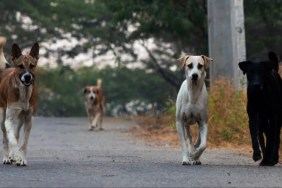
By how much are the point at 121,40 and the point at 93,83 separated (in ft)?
56.9

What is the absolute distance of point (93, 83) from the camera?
65.9m

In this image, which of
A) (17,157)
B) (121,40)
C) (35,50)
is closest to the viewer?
(17,157)

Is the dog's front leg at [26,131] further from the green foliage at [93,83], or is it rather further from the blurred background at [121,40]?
the green foliage at [93,83]

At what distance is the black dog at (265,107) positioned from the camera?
1205 centimetres

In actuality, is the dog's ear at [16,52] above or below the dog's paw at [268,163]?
above

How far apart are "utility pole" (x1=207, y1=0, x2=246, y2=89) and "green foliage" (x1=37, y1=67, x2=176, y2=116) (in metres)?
32.8

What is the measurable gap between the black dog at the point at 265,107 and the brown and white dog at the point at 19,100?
298 centimetres

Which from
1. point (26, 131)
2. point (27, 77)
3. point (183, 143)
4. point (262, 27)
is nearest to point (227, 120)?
point (183, 143)

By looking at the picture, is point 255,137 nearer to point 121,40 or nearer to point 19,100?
point 19,100

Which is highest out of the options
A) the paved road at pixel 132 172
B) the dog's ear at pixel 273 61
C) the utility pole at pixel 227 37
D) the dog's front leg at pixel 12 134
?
the utility pole at pixel 227 37

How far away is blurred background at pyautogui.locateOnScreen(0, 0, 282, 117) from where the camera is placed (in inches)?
1201

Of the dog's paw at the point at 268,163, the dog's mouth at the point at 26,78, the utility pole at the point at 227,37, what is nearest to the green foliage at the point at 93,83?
the utility pole at the point at 227,37

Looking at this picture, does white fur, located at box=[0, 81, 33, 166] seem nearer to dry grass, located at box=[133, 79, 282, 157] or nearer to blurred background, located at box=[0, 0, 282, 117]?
dry grass, located at box=[133, 79, 282, 157]

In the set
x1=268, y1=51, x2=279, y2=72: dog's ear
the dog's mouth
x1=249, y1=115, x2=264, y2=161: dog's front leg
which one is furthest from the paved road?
x1=268, y1=51, x2=279, y2=72: dog's ear
